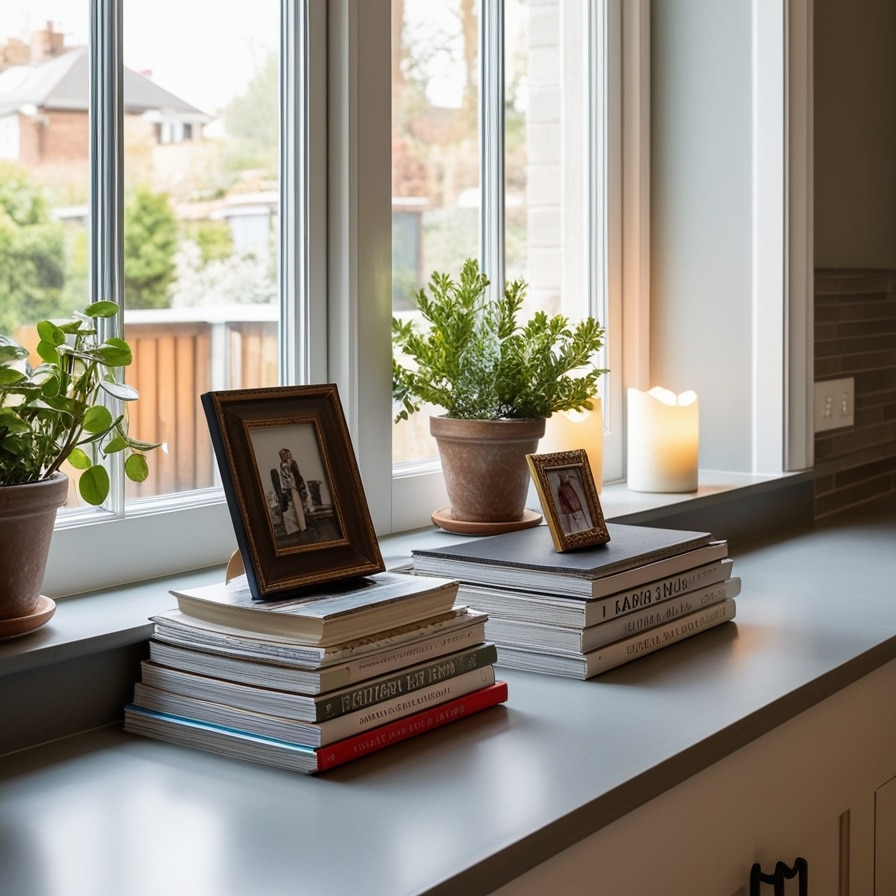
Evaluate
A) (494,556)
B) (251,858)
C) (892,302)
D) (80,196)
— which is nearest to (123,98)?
(80,196)

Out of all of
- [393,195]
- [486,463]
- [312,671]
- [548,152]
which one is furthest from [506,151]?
[312,671]

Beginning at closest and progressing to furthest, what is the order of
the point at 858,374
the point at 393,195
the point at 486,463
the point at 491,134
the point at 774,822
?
the point at 774,822
the point at 486,463
the point at 393,195
the point at 491,134
the point at 858,374

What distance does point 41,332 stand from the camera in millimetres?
1133

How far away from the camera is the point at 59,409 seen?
1.13m

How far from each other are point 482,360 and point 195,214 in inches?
16.8

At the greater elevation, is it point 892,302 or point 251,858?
point 892,302

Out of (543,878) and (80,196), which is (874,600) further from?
(80,196)

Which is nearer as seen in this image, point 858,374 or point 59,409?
point 59,409

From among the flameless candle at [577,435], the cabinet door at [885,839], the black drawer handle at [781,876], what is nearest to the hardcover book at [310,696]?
the black drawer handle at [781,876]

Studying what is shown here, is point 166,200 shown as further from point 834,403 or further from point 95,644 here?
point 834,403

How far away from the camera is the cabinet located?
1029mm

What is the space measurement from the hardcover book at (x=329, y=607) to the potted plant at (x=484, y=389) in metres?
0.48

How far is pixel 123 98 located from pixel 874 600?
1.14 m

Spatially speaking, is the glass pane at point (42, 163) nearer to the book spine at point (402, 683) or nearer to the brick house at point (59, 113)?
the brick house at point (59, 113)
